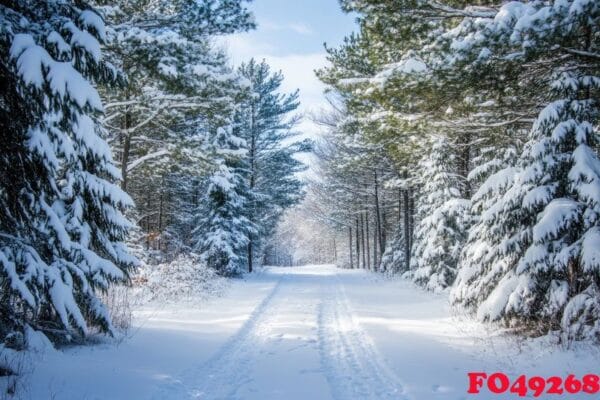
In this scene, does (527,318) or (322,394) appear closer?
(322,394)

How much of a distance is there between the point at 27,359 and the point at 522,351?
7561mm

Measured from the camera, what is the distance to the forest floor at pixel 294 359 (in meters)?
5.09

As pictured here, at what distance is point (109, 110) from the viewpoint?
13.2m

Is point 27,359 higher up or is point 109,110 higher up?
point 109,110

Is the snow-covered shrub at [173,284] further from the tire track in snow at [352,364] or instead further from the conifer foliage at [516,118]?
the conifer foliage at [516,118]

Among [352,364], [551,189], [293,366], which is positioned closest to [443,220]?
[551,189]

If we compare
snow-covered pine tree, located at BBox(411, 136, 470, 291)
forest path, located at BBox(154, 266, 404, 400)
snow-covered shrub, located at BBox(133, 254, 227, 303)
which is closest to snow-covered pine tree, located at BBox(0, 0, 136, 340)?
forest path, located at BBox(154, 266, 404, 400)

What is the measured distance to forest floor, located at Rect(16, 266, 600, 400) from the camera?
200 inches

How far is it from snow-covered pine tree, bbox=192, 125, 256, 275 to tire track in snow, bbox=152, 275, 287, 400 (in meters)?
12.7

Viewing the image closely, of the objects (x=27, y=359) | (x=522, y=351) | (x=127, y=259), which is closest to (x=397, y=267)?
(x=522, y=351)

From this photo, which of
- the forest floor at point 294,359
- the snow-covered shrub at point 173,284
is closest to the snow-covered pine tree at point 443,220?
the forest floor at point 294,359

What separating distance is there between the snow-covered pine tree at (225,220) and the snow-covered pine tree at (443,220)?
30.8 feet

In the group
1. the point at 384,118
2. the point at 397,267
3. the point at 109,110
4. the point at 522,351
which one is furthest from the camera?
the point at 397,267

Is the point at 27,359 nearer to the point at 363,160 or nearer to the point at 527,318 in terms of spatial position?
the point at 527,318
